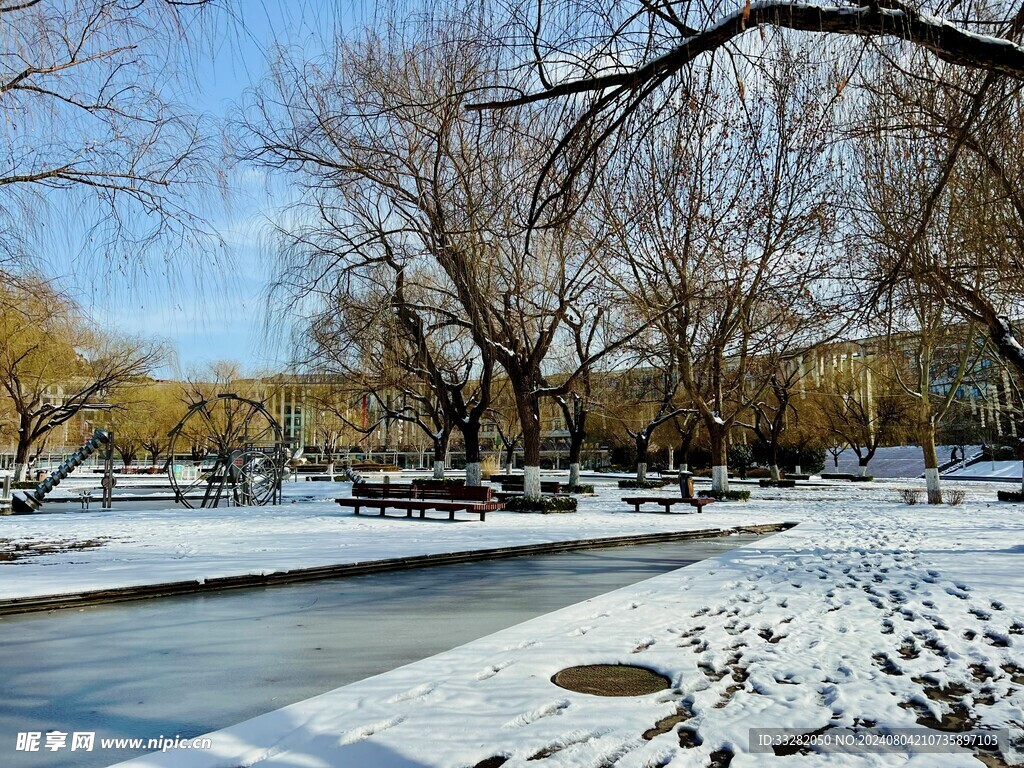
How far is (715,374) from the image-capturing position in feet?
71.7

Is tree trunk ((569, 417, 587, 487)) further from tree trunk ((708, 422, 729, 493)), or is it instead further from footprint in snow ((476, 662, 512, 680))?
footprint in snow ((476, 662, 512, 680))

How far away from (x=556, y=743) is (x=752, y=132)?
3.78m

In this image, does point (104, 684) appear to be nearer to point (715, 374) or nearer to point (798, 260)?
point (798, 260)

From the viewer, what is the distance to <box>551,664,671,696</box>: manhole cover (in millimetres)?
4059

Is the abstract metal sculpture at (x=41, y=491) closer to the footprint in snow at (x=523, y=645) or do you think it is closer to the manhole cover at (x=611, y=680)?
the footprint in snow at (x=523, y=645)

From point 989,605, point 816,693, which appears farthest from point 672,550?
point 816,693

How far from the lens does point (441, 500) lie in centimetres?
1892

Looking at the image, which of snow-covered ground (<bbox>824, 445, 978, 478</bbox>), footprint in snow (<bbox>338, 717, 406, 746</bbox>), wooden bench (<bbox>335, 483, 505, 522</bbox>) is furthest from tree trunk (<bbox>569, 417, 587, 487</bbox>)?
snow-covered ground (<bbox>824, 445, 978, 478</bbox>)

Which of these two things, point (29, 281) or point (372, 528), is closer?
point (29, 281)

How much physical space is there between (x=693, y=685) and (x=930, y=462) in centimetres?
2075

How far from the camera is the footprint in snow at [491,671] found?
4323 mm

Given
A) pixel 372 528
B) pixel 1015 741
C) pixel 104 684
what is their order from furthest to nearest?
pixel 372 528
pixel 104 684
pixel 1015 741

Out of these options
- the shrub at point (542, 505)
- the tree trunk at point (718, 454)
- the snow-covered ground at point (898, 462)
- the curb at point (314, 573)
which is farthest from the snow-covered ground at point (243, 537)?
the snow-covered ground at point (898, 462)

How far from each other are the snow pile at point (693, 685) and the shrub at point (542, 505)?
11001mm
